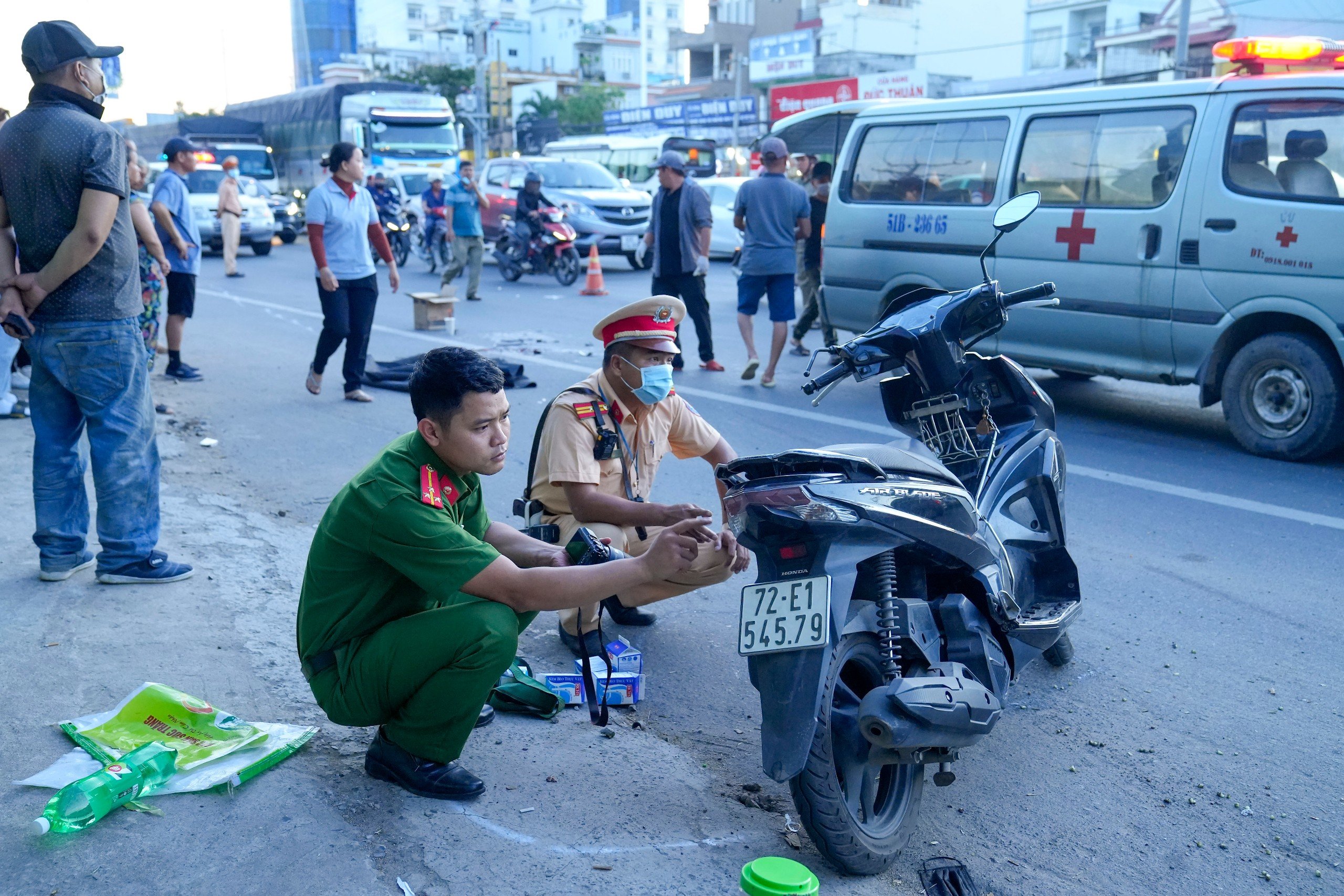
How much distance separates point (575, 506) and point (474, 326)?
29.5 feet

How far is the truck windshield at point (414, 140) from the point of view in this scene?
89.2 feet

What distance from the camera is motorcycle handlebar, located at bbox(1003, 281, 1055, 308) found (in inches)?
146

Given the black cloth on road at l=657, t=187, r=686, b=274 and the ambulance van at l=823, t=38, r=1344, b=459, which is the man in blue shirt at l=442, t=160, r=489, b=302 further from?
the ambulance van at l=823, t=38, r=1344, b=459

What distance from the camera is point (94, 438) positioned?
4.07 meters

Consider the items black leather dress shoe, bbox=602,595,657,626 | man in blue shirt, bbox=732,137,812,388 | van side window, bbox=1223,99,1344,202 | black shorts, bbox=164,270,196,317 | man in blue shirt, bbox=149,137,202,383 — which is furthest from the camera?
man in blue shirt, bbox=732,137,812,388

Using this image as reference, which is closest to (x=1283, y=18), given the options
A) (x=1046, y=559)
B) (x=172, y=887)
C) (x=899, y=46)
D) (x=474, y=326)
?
(x=899, y=46)

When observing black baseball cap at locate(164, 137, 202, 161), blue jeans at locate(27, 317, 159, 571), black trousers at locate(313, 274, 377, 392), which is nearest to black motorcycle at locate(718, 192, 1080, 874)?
blue jeans at locate(27, 317, 159, 571)

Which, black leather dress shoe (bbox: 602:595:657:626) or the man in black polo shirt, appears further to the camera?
the man in black polo shirt

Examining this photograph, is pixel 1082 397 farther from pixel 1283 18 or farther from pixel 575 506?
pixel 1283 18

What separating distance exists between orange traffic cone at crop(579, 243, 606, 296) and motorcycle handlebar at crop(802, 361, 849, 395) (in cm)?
1230

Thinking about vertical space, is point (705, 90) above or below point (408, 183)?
above

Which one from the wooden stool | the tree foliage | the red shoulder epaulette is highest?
the tree foliage

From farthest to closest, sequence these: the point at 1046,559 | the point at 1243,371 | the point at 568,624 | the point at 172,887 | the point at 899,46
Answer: the point at 899,46, the point at 1243,371, the point at 568,624, the point at 1046,559, the point at 172,887

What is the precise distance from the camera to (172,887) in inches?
96.4
